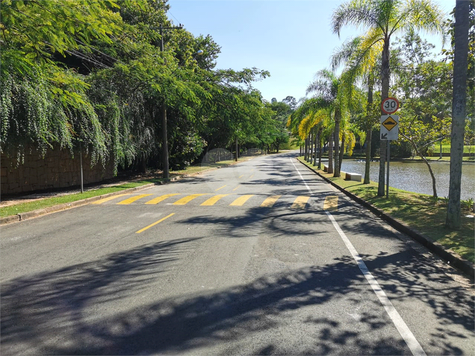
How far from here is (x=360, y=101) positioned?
21.0 m

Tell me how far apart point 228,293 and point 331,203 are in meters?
8.57

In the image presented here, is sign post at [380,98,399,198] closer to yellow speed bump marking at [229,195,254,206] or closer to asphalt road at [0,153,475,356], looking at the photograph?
asphalt road at [0,153,475,356]

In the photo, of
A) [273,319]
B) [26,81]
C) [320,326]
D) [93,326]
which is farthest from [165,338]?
[26,81]

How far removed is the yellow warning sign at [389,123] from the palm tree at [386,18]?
1.69 meters

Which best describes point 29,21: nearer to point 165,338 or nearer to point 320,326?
point 165,338

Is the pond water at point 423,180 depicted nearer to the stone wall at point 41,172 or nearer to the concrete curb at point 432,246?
the concrete curb at point 432,246

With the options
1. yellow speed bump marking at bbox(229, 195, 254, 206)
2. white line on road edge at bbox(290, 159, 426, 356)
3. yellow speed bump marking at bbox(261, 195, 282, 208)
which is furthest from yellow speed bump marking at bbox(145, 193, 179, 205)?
white line on road edge at bbox(290, 159, 426, 356)

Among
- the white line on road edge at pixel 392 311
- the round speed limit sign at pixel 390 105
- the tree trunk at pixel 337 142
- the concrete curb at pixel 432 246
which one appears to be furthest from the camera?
the tree trunk at pixel 337 142

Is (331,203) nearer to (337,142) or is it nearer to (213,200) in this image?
(213,200)

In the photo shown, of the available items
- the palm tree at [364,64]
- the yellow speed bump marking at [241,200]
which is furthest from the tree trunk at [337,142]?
the yellow speed bump marking at [241,200]

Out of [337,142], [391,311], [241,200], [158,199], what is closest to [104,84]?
[158,199]

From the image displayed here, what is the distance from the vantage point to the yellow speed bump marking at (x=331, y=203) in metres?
11.3

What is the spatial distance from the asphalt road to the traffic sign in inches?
182

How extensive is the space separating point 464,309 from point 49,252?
6.57 m
